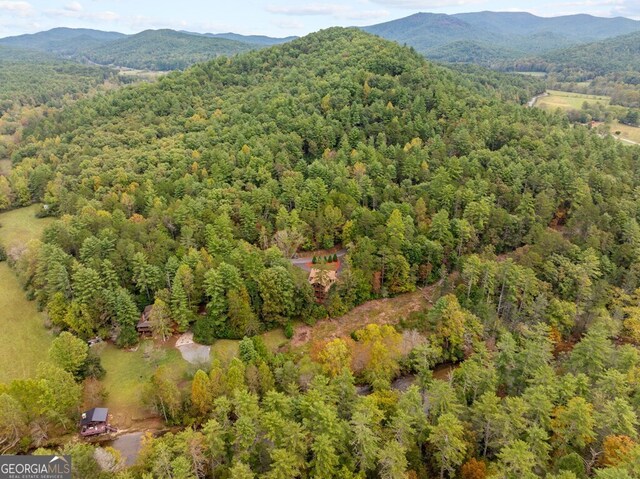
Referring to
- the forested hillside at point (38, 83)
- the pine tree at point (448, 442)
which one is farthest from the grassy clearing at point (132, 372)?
the forested hillside at point (38, 83)

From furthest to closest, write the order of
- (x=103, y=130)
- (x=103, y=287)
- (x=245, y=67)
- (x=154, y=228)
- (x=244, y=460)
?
(x=245, y=67) < (x=103, y=130) < (x=154, y=228) < (x=103, y=287) < (x=244, y=460)

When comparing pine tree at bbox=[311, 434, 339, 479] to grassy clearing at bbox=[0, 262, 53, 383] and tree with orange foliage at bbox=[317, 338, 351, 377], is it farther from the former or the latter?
grassy clearing at bbox=[0, 262, 53, 383]

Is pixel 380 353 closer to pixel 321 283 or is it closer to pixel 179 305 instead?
pixel 321 283

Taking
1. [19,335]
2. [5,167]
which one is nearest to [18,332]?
[19,335]

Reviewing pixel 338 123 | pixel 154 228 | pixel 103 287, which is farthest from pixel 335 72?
pixel 103 287

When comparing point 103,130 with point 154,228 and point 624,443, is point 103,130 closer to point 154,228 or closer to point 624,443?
point 154,228

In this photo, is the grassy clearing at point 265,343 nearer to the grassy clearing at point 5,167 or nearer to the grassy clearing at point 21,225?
the grassy clearing at point 21,225
